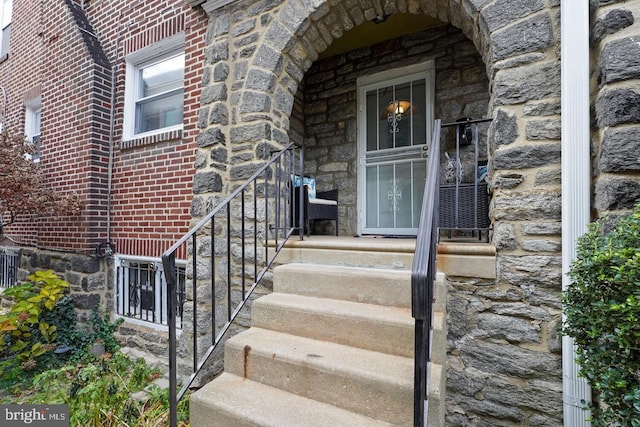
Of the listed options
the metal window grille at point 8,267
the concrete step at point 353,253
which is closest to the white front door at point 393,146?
the concrete step at point 353,253

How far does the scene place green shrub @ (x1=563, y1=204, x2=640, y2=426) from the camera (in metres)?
1.12

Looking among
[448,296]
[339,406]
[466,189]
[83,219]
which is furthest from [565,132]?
[83,219]

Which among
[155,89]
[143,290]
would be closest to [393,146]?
[155,89]

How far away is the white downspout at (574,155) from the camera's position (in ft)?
5.40

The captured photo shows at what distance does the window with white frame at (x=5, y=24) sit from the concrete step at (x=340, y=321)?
708 centimetres

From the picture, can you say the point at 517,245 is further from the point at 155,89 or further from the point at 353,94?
the point at 155,89

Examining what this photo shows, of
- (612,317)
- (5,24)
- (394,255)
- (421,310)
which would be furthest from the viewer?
(5,24)

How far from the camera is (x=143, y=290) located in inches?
151

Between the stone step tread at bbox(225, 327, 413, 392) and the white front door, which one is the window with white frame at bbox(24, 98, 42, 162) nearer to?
the white front door

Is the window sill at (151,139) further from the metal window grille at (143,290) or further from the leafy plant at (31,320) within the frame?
→ the leafy plant at (31,320)

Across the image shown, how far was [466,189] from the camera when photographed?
2.42 metres

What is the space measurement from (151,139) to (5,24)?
494cm

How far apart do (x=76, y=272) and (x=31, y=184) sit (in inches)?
45.7

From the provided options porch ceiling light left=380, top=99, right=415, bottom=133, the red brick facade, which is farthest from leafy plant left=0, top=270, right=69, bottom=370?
porch ceiling light left=380, top=99, right=415, bottom=133
